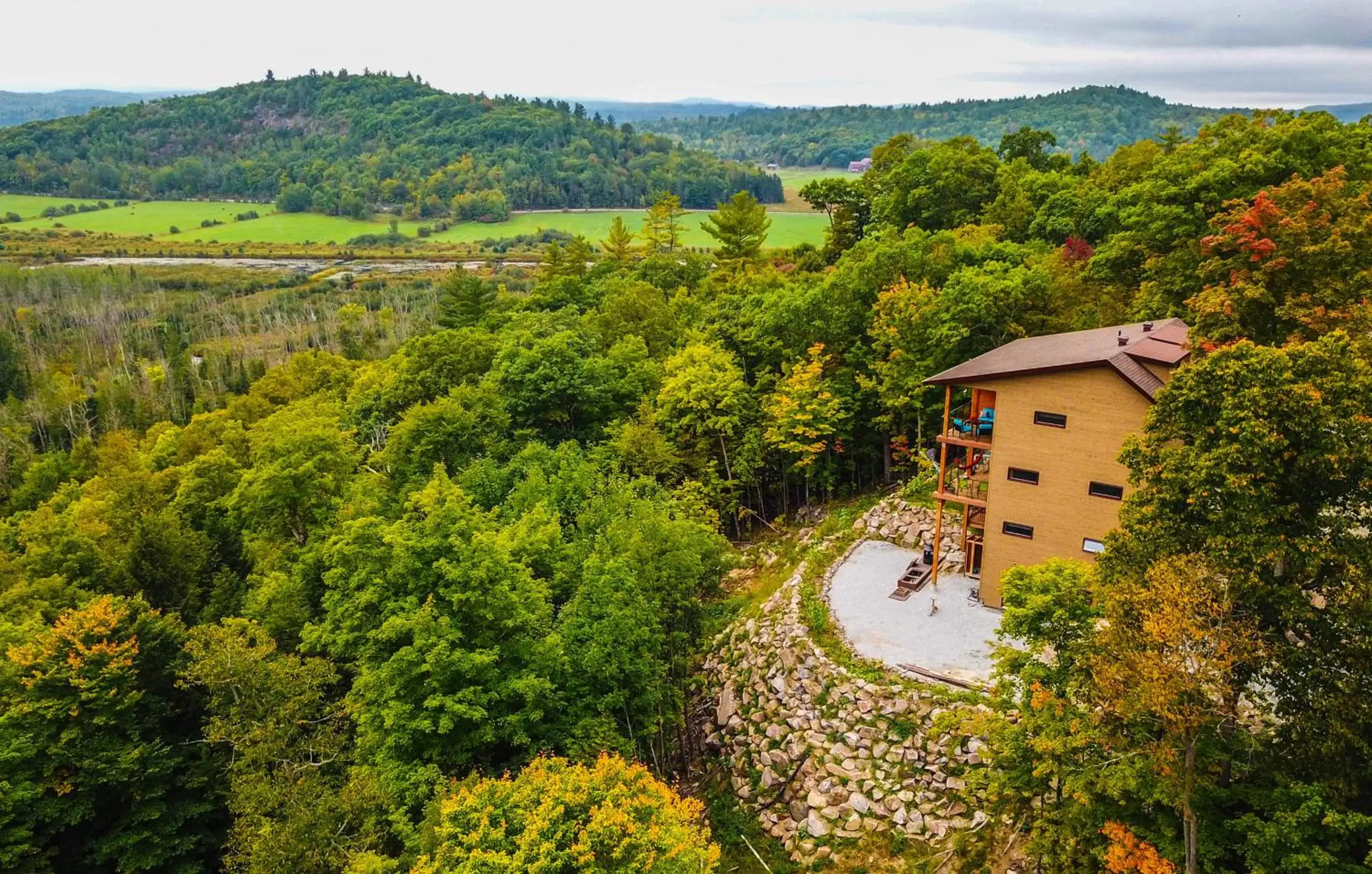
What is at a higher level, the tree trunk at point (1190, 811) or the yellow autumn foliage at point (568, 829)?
the tree trunk at point (1190, 811)

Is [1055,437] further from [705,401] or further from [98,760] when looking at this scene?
[98,760]

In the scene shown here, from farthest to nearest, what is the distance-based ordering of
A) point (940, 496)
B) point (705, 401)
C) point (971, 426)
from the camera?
point (705, 401) → point (971, 426) → point (940, 496)

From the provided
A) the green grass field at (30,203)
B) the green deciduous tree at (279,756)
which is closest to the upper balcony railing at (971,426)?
the green deciduous tree at (279,756)

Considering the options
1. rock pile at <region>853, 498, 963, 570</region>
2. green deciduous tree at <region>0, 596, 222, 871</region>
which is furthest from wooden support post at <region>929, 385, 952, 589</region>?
green deciduous tree at <region>0, 596, 222, 871</region>

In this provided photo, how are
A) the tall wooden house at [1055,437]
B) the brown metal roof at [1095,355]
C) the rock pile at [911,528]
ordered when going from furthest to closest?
the rock pile at [911,528], the tall wooden house at [1055,437], the brown metal roof at [1095,355]

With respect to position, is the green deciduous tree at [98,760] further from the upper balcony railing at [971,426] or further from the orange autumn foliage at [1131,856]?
the upper balcony railing at [971,426]

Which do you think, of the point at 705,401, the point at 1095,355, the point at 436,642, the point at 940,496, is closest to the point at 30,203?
the point at 705,401

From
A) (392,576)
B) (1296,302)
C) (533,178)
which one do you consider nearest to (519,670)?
(392,576)
